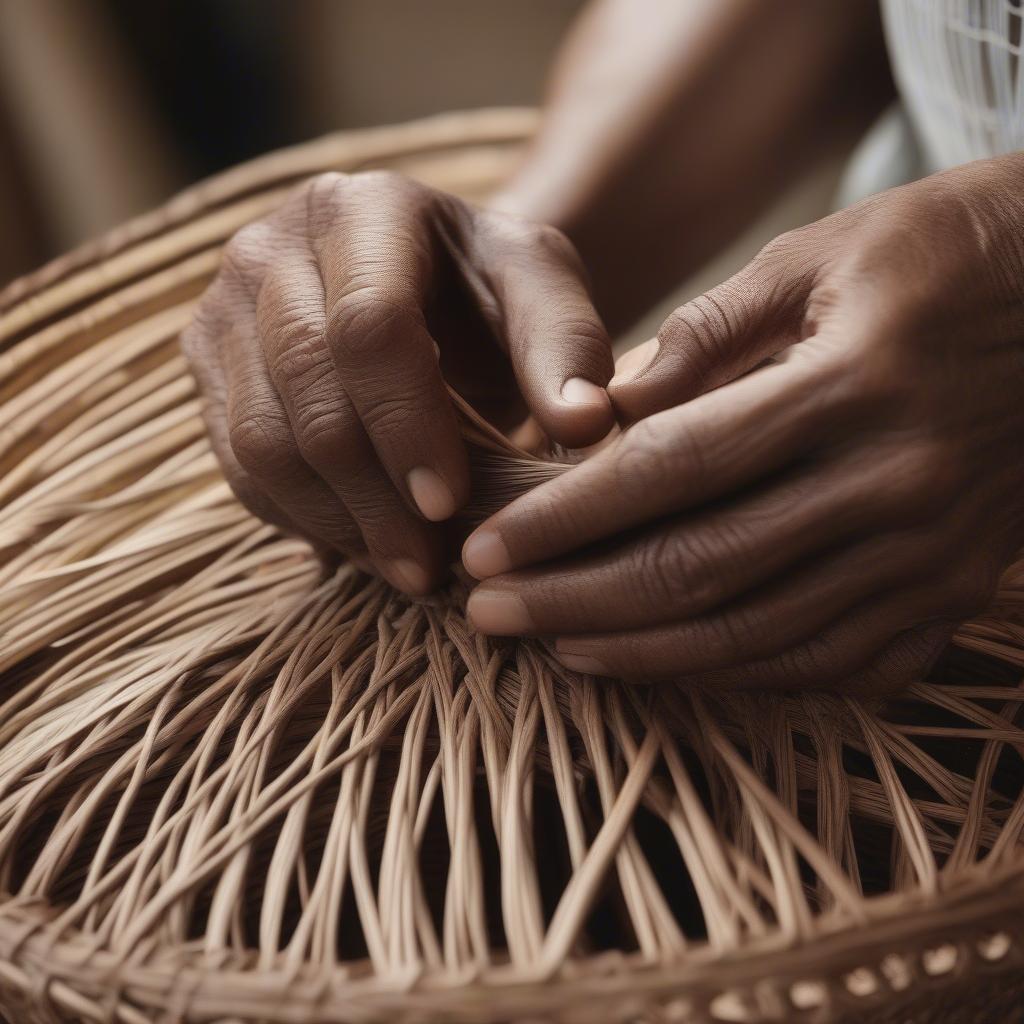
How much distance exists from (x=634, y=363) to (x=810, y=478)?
0.34 ft

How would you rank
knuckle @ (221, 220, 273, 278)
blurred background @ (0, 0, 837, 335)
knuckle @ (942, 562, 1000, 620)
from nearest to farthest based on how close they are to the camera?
knuckle @ (942, 562, 1000, 620), knuckle @ (221, 220, 273, 278), blurred background @ (0, 0, 837, 335)

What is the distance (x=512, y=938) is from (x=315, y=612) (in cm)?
19

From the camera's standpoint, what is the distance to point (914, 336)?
347 mm

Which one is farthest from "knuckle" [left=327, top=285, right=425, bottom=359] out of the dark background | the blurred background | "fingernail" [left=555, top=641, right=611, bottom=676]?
the dark background

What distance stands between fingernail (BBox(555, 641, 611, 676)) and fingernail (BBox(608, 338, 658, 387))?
10 centimetres

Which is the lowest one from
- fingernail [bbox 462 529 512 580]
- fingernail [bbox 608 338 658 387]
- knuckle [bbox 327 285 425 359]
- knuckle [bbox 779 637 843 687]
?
knuckle [bbox 779 637 843 687]

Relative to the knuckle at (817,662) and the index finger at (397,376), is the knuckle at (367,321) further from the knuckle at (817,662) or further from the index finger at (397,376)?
the knuckle at (817,662)

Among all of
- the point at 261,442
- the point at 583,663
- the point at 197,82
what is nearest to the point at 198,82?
the point at 197,82

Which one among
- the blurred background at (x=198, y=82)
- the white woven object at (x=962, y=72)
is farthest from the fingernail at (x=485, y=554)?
the blurred background at (x=198, y=82)

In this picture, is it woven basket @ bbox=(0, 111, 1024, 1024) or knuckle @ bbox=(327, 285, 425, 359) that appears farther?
knuckle @ bbox=(327, 285, 425, 359)

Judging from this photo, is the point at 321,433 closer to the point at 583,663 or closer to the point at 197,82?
the point at 583,663

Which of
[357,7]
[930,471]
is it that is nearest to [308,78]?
[357,7]

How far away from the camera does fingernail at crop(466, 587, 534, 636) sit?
40 cm

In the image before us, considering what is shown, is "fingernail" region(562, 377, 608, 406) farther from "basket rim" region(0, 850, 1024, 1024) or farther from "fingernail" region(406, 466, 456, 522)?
"basket rim" region(0, 850, 1024, 1024)
